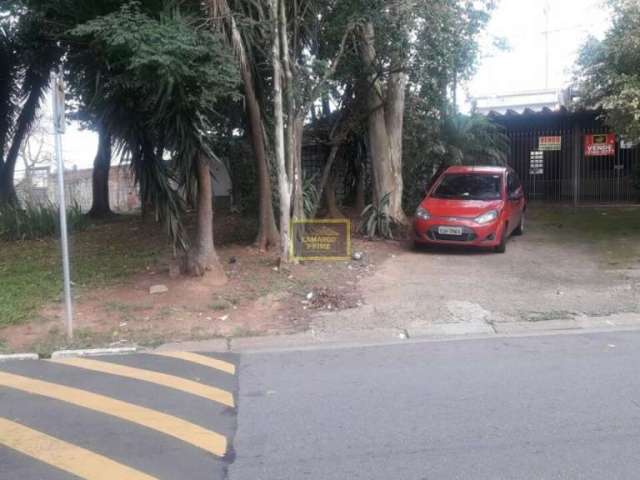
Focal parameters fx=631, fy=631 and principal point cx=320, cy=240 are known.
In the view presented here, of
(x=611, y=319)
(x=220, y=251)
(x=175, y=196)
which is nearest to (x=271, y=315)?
(x=175, y=196)

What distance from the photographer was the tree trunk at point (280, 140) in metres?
9.76

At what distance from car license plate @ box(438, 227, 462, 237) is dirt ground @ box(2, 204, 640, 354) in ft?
1.44

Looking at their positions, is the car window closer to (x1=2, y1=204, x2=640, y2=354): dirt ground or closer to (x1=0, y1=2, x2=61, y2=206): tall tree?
(x1=2, y1=204, x2=640, y2=354): dirt ground

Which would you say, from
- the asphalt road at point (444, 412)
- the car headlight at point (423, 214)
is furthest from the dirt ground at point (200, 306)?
the car headlight at point (423, 214)

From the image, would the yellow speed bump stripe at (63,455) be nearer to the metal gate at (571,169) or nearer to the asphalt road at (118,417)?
the asphalt road at (118,417)

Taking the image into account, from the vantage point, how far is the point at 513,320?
26.0 ft

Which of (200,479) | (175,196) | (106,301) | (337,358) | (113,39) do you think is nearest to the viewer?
(200,479)

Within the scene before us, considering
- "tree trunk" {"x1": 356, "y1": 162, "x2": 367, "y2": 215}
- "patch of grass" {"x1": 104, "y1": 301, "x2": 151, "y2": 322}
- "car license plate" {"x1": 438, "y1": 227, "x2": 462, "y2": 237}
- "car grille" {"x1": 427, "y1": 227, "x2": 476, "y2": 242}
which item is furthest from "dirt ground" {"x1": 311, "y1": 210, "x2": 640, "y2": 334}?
"tree trunk" {"x1": 356, "y1": 162, "x2": 367, "y2": 215}

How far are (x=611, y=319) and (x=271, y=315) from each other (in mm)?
4302

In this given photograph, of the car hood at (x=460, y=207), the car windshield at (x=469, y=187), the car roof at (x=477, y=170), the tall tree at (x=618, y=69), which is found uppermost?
the tall tree at (x=618, y=69)

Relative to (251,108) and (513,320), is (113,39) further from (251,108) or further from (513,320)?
(513,320)

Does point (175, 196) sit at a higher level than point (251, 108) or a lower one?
lower

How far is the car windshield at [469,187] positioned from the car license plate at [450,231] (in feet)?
3.34

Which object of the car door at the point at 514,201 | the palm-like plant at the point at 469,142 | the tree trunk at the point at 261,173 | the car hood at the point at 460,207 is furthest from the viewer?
the palm-like plant at the point at 469,142
